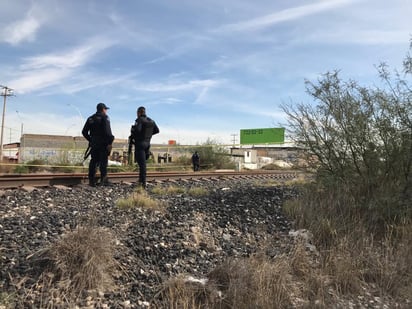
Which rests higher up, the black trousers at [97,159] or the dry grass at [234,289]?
the black trousers at [97,159]

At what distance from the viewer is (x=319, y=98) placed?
9188 millimetres

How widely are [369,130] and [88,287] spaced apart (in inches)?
254

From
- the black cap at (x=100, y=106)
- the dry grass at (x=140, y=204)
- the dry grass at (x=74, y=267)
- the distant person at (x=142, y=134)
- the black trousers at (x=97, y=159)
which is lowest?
the dry grass at (x=74, y=267)

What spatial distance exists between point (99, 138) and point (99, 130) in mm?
198

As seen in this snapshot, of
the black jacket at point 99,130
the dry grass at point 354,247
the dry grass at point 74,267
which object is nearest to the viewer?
Result: the dry grass at point 74,267

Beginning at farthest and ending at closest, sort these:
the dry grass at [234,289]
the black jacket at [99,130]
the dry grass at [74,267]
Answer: the black jacket at [99,130] → the dry grass at [234,289] → the dry grass at [74,267]

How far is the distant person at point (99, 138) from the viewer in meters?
9.87

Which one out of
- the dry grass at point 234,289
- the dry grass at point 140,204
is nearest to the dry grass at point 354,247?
the dry grass at point 234,289

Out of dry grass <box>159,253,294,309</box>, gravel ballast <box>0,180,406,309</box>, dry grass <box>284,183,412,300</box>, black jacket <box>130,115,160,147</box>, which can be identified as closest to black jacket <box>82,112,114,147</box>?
black jacket <box>130,115,160,147</box>

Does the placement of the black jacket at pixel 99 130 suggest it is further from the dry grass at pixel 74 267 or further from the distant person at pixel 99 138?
the dry grass at pixel 74 267

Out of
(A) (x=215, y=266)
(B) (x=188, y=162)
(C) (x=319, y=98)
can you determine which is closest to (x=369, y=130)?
(C) (x=319, y=98)

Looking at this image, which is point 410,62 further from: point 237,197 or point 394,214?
point 237,197

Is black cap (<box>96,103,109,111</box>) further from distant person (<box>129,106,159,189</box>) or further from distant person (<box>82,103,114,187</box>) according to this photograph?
distant person (<box>129,106,159,189</box>)

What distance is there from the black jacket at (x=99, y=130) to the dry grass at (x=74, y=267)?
232 inches
